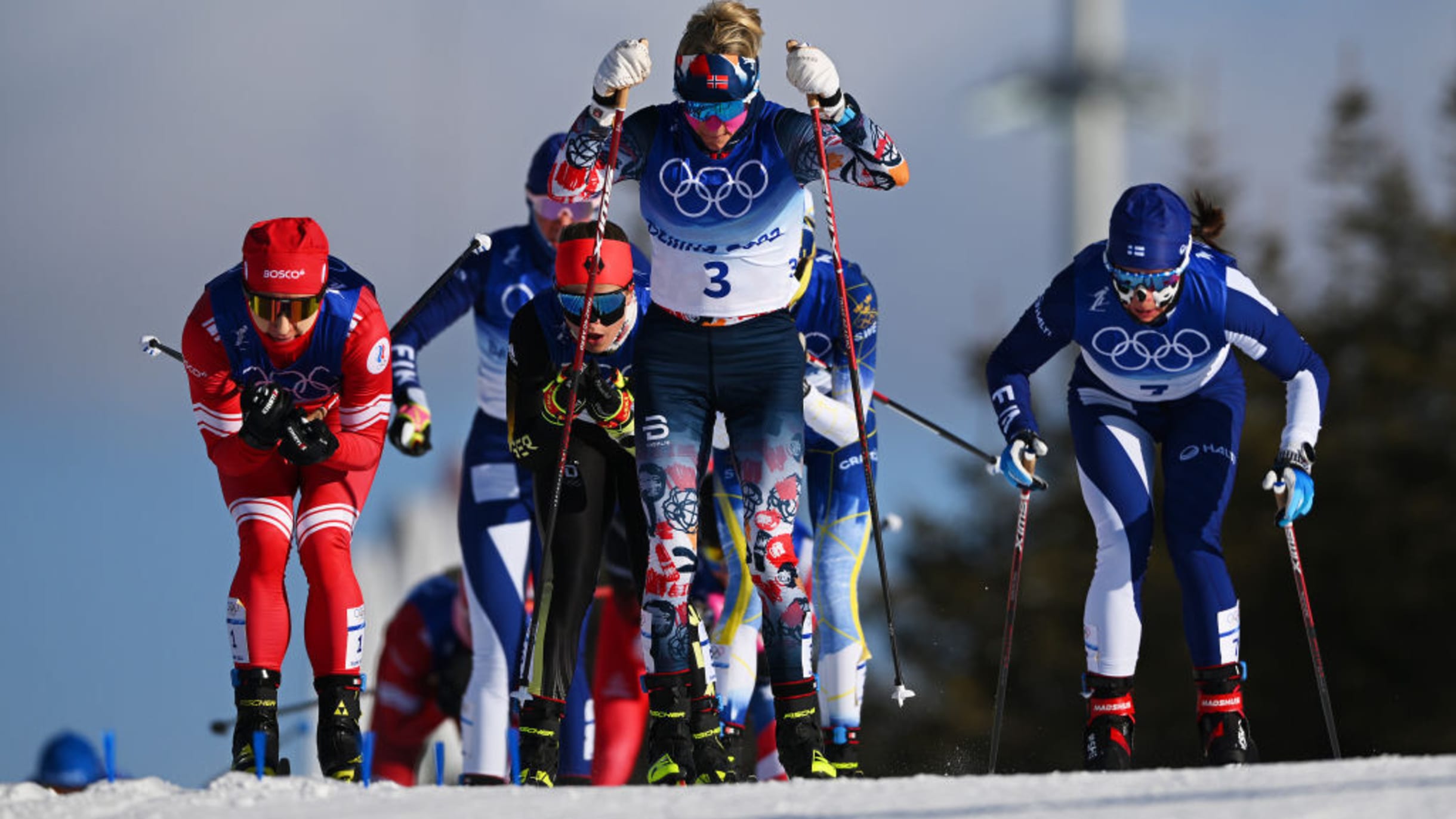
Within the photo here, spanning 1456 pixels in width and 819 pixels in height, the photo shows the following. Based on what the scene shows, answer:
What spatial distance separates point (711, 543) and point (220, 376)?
8.30ft

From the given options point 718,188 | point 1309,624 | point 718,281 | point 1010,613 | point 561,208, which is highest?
point 561,208

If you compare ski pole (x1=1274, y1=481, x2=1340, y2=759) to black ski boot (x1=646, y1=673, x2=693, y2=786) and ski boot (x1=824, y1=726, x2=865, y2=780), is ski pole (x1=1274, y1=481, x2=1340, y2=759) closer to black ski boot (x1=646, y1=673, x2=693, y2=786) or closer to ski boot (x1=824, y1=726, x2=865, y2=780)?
ski boot (x1=824, y1=726, x2=865, y2=780)

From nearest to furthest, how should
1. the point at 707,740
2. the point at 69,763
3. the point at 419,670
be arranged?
the point at 707,740, the point at 69,763, the point at 419,670

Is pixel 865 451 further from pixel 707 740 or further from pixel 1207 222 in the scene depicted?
pixel 1207 222

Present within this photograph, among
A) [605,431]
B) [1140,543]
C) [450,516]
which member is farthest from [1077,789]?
[450,516]

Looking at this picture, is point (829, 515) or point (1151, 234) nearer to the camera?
point (1151, 234)

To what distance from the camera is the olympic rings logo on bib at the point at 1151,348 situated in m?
7.47

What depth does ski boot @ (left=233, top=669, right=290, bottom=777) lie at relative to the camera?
275 inches

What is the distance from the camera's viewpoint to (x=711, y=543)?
9.15 meters

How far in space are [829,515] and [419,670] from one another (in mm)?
4713

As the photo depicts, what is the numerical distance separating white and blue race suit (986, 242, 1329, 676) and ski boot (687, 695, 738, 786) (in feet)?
4.18

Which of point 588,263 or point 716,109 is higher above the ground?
point 716,109

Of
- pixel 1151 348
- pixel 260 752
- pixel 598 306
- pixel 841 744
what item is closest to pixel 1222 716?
pixel 1151 348

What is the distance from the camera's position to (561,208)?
905 centimetres
